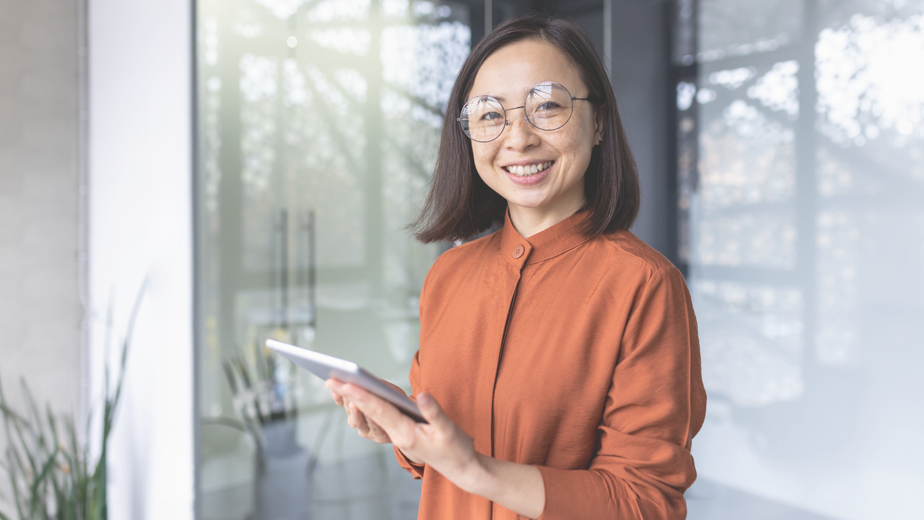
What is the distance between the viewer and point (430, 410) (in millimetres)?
637

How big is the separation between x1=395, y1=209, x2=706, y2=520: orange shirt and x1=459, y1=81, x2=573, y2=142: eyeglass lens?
16cm

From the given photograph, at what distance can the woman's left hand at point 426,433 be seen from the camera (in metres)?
0.66

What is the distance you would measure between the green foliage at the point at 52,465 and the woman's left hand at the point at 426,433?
178 centimetres

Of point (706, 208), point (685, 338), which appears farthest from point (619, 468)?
point (706, 208)

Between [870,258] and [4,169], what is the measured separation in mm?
3090

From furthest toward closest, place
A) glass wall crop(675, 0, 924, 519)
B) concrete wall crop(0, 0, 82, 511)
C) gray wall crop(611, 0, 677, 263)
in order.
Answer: concrete wall crop(0, 0, 82, 511), gray wall crop(611, 0, 677, 263), glass wall crop(675, 0, 924, 519)

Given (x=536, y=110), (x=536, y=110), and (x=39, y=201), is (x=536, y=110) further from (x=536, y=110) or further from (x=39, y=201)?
(x=39, y=201)

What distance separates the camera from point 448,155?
3.47ft

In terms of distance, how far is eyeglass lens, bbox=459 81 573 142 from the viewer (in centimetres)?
85

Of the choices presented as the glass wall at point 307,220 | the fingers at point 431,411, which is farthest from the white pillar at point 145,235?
the fingers at point 431,411

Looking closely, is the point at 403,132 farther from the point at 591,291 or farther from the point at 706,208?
the point at 591,291

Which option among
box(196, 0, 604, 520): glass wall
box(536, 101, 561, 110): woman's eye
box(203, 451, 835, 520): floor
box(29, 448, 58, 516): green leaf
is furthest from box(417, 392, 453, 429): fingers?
box(29, 448, 58, 516): green leaf

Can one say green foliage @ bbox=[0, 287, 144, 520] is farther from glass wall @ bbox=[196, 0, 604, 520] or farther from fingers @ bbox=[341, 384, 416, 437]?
fingers @ bbox=[341, 384, 416, 437]

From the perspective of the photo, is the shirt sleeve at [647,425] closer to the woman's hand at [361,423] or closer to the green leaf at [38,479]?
the woman's hand at [361,423]
